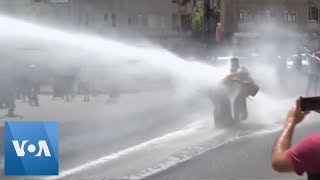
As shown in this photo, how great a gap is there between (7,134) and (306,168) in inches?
187

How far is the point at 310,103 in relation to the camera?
2.52 metres

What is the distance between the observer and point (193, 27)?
189 ft

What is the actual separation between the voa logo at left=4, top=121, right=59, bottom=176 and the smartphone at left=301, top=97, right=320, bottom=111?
4320 mm

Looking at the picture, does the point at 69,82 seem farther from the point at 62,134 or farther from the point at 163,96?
the point at 62,134

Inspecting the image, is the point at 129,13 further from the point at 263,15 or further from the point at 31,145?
the point at 31,145

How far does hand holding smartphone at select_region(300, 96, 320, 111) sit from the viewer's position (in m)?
2.52

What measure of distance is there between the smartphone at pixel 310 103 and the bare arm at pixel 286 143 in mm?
26

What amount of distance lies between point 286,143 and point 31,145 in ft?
13.9

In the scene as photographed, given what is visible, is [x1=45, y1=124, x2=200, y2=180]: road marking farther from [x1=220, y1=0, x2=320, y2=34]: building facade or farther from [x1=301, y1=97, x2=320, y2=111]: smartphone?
[x1=220, y1=0, x2=320, y2=34]: building facade

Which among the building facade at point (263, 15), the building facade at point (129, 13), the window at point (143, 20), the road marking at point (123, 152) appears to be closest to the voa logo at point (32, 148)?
the road marking at point (123, 152)

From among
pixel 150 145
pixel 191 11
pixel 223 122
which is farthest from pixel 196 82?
pixel 191 11

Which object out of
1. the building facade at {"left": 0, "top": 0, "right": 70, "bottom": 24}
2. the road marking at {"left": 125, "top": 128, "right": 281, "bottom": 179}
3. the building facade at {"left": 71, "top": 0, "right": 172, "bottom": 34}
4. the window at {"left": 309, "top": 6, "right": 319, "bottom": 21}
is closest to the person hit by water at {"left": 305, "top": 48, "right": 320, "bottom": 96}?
the road marking at {"left": 125, "top": 128, "right": 281, "bottom": 179}

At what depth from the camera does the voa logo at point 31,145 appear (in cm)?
646

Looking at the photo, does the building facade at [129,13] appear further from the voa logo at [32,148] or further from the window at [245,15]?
the voa logo at [32,148]
